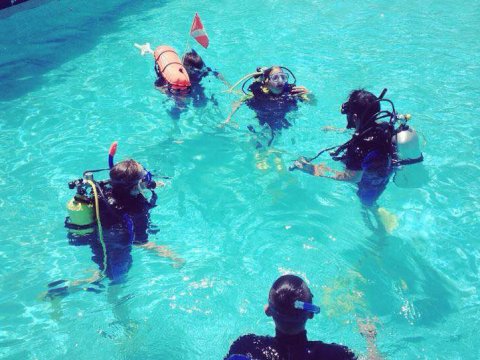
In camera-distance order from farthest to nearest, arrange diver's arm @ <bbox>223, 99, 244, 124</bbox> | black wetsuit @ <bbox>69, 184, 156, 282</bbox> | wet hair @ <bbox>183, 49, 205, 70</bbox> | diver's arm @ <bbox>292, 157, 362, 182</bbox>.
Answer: wet hair @ <bbox>183, 49, 205, 70</bbox>, diver's arm @ <bbox>223, 99, 244, 124</bbox>, diver's arm @ <bbox>292, 157, 362, 182</bbox>, black wetsuit @ <bbox>69, 184, 156, 282</bbox>

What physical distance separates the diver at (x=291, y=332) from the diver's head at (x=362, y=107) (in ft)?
6.94

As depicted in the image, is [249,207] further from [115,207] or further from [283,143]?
[115,207]

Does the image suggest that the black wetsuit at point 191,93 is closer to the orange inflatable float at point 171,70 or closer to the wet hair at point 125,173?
the orange inflatable float at point 171,70

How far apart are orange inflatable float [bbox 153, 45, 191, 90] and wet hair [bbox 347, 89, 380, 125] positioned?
9.57ft

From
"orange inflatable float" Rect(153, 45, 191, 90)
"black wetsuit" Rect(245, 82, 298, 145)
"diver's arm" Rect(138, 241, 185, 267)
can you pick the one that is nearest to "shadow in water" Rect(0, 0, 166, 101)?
"orange inflatable float" Rect(153, 45, 191, 90)

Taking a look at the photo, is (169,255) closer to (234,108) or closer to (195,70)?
(234,108)

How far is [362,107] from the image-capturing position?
380cm

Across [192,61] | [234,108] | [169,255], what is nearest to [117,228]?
[169,255]

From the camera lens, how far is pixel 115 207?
134 inches

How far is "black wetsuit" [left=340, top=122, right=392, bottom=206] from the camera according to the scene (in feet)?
A: 12.3

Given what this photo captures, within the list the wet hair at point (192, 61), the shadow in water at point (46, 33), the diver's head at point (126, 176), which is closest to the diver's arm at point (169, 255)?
the diver's head at point (126, 176)

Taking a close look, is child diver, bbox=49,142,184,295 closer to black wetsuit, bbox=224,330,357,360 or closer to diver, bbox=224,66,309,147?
black wetsuit, bbox=224,330,357,360

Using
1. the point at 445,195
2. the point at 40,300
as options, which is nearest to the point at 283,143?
the point at 445,195

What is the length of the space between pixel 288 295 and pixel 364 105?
229cm
